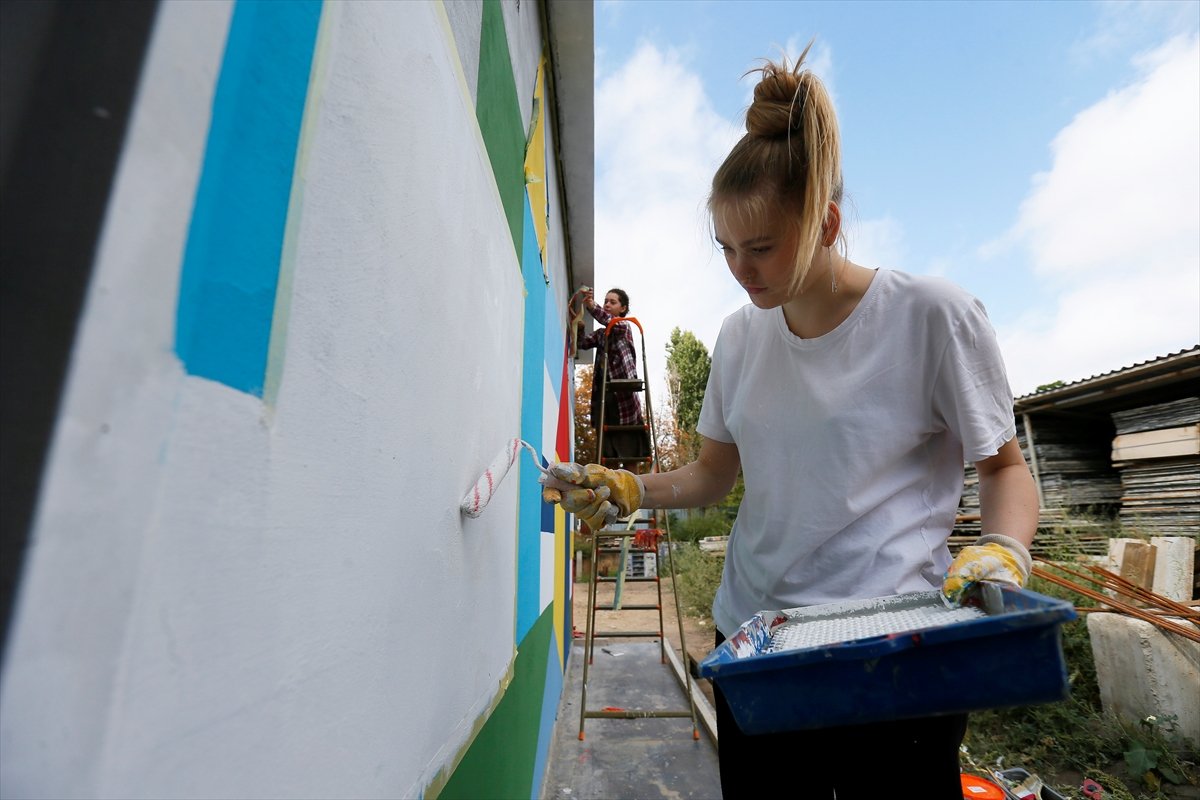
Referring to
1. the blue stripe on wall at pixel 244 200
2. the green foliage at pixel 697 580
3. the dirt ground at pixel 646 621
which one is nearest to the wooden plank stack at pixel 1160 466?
the dirt ground at pixel 646 621

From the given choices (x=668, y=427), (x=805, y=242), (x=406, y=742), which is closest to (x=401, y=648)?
(x=406, y=742)

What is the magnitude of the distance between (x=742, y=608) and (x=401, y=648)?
0.95 metres

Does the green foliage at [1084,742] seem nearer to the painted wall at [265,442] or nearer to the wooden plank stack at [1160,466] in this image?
the wooden plank stack at [1160,466]

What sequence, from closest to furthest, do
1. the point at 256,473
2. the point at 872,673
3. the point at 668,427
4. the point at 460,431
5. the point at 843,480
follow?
1. the point at 256,473
2. the point at 872,673
3. the point at 460,431
4. the point at 843,480
5. the point at 668,427

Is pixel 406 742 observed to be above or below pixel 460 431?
below

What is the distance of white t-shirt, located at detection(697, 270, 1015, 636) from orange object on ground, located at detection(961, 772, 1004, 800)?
1965mm

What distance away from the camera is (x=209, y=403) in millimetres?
463

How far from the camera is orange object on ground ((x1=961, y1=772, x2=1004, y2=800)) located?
2640 millimetres

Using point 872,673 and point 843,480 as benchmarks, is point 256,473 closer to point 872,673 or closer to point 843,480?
point 872,673

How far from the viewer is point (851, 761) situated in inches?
52.7

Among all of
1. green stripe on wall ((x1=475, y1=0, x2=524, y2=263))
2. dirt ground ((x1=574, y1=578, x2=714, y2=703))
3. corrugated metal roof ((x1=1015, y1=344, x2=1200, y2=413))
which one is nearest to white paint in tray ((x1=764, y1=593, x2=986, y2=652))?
green stripe on wall ((x1=475, y1=0, x2=524, y2=263))

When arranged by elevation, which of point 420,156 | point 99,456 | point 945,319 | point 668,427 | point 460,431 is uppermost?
point 668,427

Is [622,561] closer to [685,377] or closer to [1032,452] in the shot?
[1032,452]

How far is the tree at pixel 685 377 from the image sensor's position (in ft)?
77.6
